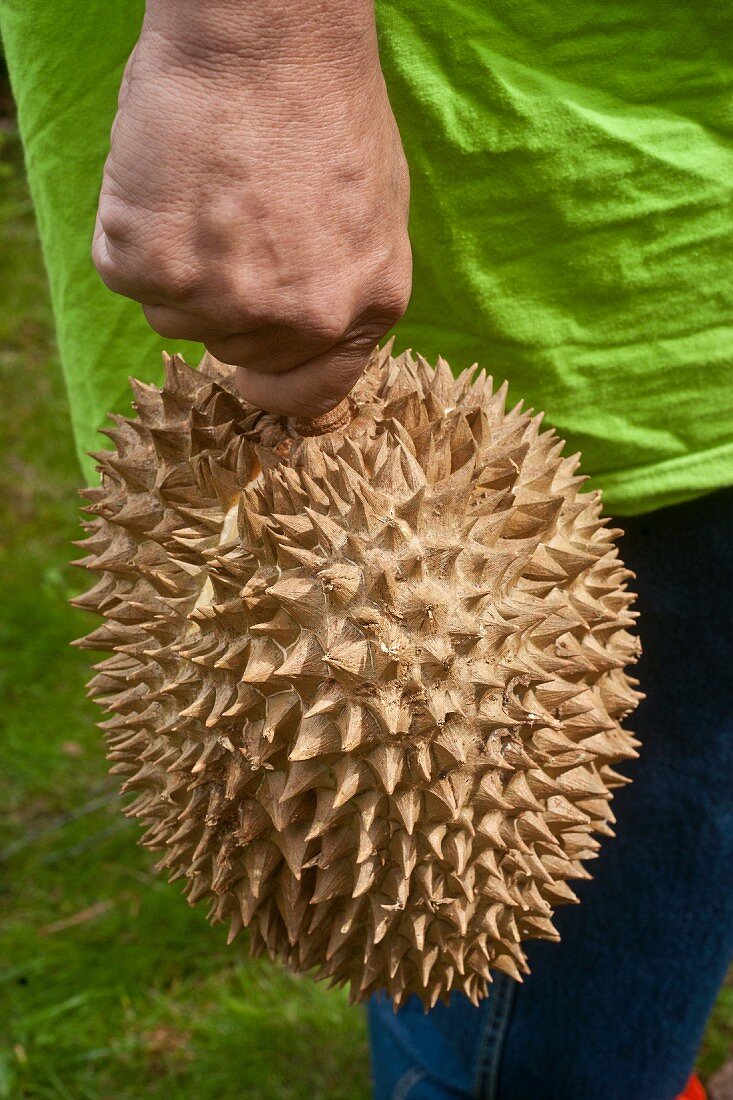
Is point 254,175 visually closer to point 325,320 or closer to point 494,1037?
point 325,320

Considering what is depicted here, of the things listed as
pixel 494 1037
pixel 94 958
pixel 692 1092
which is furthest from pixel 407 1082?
pixel 94 958

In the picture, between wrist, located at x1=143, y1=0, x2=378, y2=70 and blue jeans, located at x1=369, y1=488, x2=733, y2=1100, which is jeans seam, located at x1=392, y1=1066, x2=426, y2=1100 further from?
wrist, located at x1=143, y1=0, x2=378, y2=70

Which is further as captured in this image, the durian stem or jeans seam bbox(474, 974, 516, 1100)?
jeans seam bbox(474, 974, 516, 1100)

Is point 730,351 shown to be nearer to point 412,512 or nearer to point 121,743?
point 412,512

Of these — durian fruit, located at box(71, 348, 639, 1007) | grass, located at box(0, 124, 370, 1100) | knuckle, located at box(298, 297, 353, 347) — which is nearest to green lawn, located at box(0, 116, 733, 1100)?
grass, located at box(0, 124, 370, 1100)

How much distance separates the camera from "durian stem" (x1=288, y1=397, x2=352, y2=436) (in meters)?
1.11

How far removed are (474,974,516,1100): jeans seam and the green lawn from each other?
58cm

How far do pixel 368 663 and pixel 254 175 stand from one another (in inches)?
16.9

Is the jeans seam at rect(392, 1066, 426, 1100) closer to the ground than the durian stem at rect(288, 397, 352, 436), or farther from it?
closer to the ground

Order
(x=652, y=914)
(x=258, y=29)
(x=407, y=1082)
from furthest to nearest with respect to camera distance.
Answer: (x=407, y=1082), (x=652, y=914), (x=258, y=29)

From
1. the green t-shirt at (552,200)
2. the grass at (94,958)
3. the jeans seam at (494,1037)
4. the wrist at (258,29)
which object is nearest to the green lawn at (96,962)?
the grass at (94,958)

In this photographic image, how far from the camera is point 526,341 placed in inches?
51.6

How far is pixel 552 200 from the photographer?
1216 mm

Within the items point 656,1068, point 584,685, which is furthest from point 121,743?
point 656,1068
